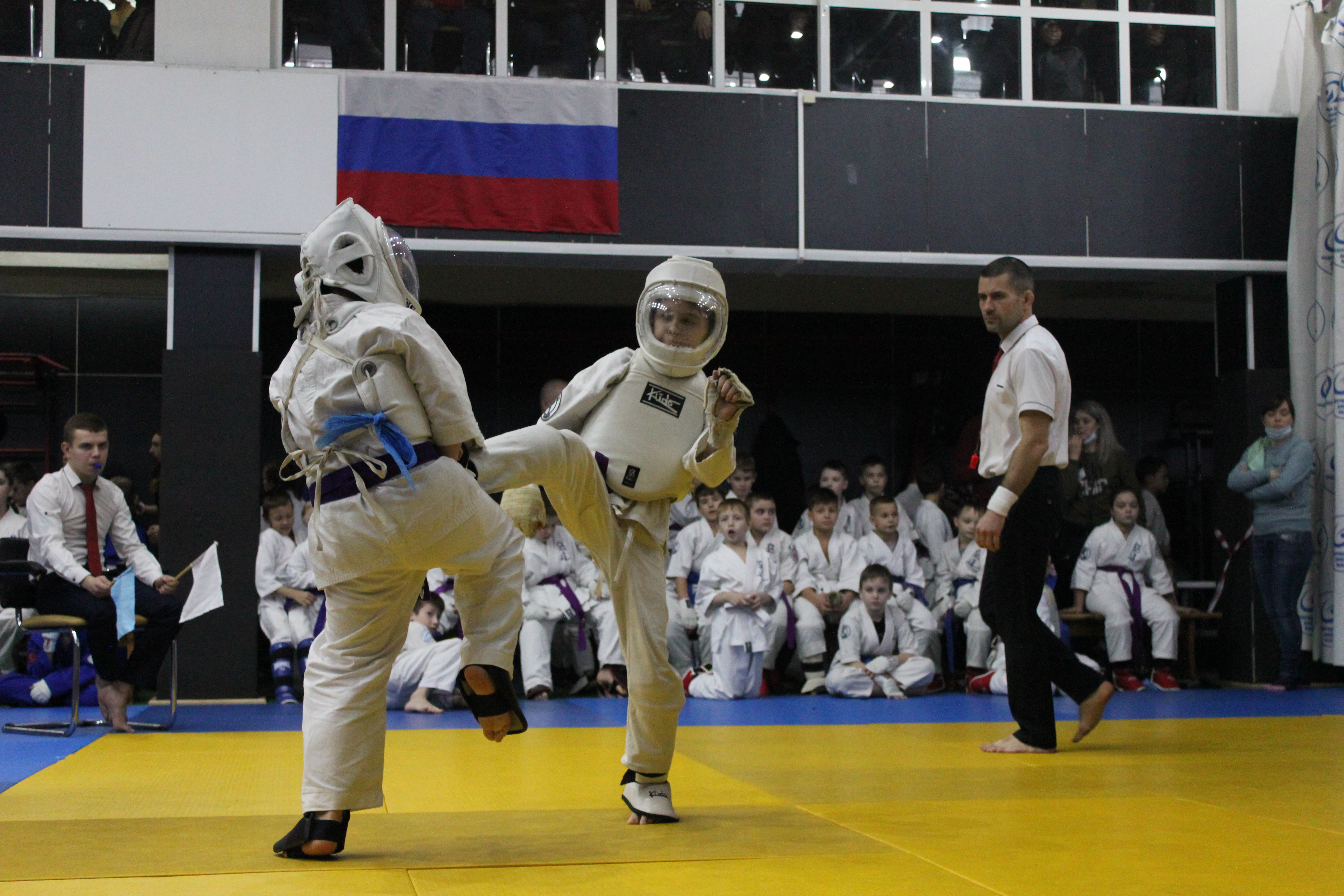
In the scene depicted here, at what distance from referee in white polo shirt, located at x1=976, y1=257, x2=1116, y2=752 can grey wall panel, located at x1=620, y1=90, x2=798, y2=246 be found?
9.95ft

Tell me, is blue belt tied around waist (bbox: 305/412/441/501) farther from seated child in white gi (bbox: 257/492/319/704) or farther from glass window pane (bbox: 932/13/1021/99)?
glass window pane (bbox: 932/13/1021/99)

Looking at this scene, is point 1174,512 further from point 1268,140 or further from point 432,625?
point 432,625

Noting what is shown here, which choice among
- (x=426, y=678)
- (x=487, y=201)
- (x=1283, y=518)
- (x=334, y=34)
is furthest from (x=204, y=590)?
(x=1283, y=518)

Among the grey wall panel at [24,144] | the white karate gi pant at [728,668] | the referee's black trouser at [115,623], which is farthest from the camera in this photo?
the white karate gi pant at [728,668]

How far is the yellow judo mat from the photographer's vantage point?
2.54m

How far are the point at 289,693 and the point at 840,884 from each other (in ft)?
17.0

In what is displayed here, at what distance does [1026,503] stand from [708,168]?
3.79 meters

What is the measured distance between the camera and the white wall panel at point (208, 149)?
700 cm

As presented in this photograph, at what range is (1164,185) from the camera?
8031mm

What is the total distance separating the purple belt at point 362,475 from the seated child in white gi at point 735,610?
452 centimetres

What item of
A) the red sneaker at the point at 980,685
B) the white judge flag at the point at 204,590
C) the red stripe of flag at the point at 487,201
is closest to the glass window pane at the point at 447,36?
the red stripe of flag at the point at 487,201

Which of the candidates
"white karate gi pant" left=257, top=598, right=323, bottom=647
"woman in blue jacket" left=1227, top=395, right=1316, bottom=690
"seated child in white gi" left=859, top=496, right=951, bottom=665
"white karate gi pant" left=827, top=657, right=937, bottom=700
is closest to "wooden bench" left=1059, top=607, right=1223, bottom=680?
"woman in blue jacket" left=1227, top=395, right=1316, bottom=690

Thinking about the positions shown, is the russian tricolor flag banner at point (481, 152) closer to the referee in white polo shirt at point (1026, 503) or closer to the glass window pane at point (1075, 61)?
the glass window pane at point (1075, 61)

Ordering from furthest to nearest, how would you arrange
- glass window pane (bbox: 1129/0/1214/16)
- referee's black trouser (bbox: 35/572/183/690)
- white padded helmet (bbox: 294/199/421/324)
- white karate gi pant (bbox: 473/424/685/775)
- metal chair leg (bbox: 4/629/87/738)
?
glass window pane (bbox: 1129/0/1214/16), referee's black trouser (bbox: 35/572/183/690), metal chair leg (bbox: 4/629/87/738), white karate gi pant (bbox: 473/424/685/775), white padded helmet (bbox: 294/199/421/324)
